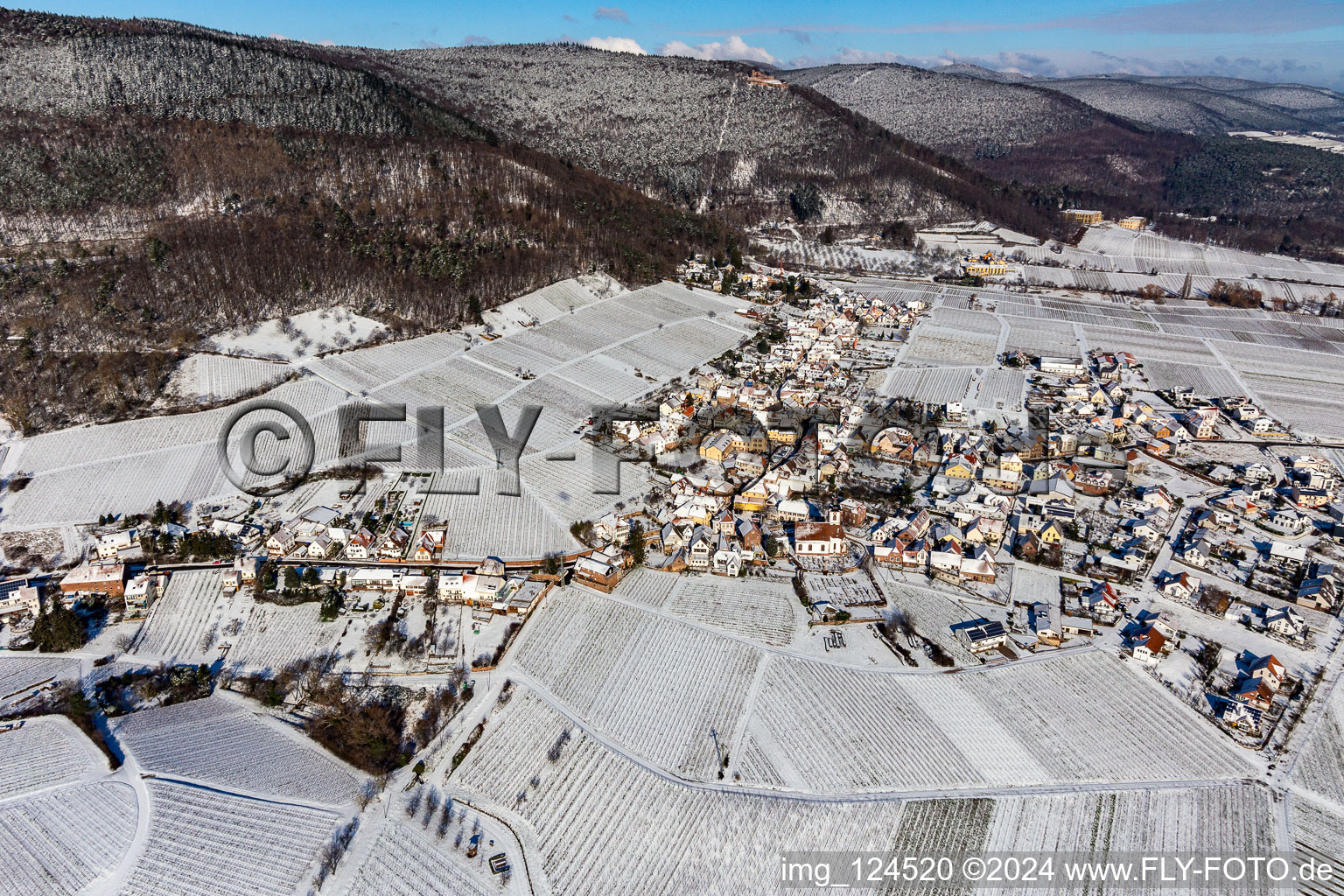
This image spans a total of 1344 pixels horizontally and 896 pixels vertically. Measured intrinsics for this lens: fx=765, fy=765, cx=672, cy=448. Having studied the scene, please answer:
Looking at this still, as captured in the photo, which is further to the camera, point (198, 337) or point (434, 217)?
point (434, 217)

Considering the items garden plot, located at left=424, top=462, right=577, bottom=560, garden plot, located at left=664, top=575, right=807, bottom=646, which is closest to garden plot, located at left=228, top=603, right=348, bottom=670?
garden plot, located at left=424, top=462, right=577, bottom=560

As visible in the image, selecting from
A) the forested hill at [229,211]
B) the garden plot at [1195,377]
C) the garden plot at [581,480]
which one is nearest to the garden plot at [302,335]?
the forested hill at [229,211]

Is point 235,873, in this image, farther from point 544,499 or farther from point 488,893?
point 544,499

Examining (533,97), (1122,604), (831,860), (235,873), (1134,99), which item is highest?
(1134,99)

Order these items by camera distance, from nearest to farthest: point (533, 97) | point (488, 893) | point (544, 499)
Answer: point (488, 893), point (544, 499), point (533, 97)

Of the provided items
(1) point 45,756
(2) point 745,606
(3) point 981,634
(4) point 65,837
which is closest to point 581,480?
(2) point 745,606

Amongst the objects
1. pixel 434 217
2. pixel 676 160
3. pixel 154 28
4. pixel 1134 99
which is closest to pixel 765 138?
pixel 676 160

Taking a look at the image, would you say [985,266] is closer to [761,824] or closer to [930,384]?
[930,384]
